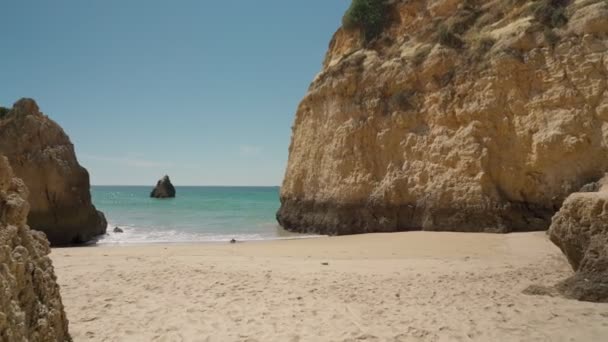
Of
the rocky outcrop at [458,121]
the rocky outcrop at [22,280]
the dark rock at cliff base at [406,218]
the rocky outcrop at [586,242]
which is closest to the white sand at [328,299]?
the rocky outcrop at [586,242]

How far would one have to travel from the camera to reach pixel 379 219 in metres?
16.3

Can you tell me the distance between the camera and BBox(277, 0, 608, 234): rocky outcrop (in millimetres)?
12883

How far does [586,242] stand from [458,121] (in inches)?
384

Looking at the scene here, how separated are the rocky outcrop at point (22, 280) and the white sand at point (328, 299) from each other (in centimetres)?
117

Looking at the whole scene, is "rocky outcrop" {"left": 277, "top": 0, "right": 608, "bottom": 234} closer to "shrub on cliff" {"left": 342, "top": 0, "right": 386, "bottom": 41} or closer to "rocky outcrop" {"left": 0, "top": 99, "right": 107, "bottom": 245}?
"shrub on cliff" {"left": 342, "top": 0, "right": 386, "bottom": 41}

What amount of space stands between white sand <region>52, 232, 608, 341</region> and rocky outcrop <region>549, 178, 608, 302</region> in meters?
0.33

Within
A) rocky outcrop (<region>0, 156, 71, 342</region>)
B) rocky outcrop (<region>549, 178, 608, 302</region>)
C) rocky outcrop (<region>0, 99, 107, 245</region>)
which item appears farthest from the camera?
rocky outcrop (<region>0, 99, 107, 245</region>)

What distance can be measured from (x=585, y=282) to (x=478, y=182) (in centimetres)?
857

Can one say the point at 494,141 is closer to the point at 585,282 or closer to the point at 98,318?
the point at 585,282

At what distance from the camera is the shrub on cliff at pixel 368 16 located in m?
20.4

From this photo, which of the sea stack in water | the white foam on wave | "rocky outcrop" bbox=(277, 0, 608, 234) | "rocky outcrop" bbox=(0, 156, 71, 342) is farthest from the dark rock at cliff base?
the sea stack in water

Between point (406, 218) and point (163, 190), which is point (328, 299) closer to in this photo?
point (406, 218)

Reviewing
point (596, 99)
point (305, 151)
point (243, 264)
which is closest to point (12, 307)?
point (243, 264)

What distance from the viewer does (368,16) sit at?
67.6 ft
